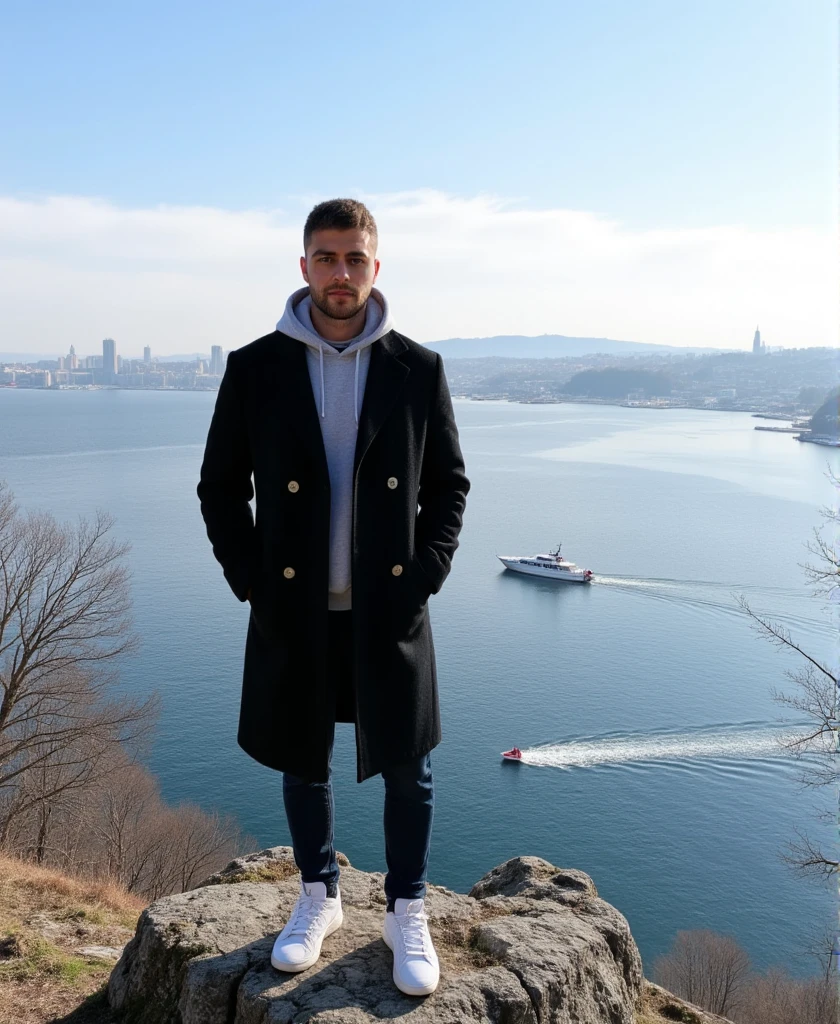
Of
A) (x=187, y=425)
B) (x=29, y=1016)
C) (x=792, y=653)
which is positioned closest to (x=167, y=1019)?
(x=29, y=1016)

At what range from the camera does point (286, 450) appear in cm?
229

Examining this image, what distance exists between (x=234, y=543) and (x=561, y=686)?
68.6 ft

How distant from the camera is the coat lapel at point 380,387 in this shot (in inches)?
90.2

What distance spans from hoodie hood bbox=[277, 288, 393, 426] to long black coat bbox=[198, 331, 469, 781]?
4 centimetres

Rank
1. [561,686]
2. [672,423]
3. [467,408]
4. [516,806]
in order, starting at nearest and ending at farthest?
[516,806] → [561,686] → [672,423] → [467,408]

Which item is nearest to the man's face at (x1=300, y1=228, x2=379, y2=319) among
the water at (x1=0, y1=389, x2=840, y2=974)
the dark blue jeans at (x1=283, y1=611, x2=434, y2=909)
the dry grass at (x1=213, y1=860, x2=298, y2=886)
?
the dark blue jeans at (x1=283, y1=611, x2=434, y2=909)

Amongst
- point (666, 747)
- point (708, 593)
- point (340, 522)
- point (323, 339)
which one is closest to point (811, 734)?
point (666, 747)

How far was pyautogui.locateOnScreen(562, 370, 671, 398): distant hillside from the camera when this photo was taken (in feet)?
375

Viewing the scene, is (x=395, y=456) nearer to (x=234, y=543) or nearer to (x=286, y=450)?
(x=286, y=450)

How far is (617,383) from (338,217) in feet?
391

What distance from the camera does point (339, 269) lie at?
88.8 inches

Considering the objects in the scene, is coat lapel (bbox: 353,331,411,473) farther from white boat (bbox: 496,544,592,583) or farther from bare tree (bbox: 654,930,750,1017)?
white boat (bbox: 496,544,592,583)

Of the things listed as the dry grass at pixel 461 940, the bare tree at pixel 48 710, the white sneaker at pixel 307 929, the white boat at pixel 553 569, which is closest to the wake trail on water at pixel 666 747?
the bare tree at pixel 48 710

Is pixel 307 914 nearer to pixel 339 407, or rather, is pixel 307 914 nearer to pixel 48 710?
pixel 339 407
